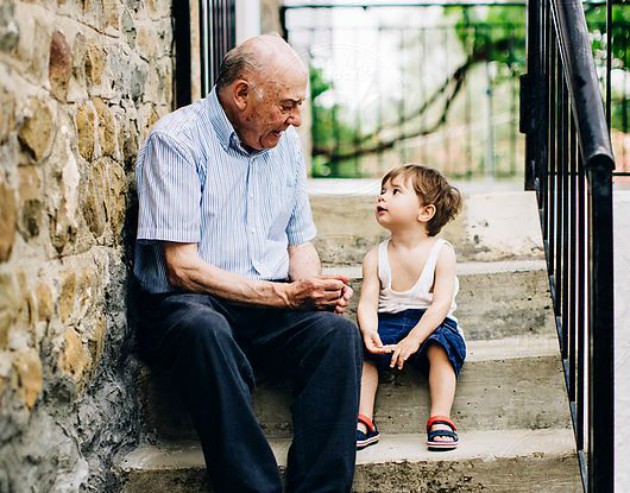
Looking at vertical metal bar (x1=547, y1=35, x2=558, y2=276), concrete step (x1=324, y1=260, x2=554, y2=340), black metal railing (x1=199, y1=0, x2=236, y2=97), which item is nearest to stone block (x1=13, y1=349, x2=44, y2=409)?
concrete step (x1=324, y1=260, x2=554, y2=340)

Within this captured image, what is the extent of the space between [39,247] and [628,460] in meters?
1.81

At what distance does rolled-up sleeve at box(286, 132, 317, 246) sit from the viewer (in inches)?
117

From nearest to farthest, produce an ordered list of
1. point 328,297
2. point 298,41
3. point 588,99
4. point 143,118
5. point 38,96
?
1. point 38,96
2. point 588,99
3. point 328,297
4. point 143,118
5. point 298,41

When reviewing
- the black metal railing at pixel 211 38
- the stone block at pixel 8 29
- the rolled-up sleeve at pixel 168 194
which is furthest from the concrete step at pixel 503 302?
the stone block at pixel 8 29

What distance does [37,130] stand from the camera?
195cm

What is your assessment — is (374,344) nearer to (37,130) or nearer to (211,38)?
(37,130)

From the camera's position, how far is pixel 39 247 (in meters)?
2.00

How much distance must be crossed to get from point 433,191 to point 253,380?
34.0 inches

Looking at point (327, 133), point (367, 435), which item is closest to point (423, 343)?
point (367, 435)

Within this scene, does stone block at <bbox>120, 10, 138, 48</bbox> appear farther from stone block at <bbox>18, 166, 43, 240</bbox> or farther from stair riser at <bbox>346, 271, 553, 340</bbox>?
stair riser at <bbox>346, 271, 553, 340</bbox>

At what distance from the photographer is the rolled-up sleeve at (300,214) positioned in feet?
9.71

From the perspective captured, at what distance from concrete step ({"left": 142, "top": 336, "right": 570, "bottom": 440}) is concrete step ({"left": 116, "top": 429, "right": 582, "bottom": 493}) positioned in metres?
0.17

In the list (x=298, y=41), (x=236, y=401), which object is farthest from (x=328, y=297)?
(x=298, y=41)

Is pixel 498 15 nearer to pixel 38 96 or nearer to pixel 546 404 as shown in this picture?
pixel 546 404
